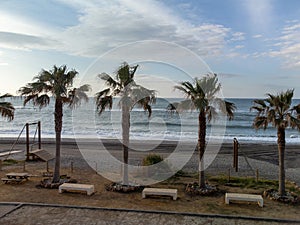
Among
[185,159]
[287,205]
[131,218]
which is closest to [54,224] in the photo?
[131,218]

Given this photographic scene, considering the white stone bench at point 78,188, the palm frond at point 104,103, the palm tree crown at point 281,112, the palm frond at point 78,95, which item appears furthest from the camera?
the palm frond at point 78,95

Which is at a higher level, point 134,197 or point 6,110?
point 6,110

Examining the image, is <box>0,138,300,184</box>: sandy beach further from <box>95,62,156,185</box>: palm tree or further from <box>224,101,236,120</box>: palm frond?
<box>95,62,156,185</box>: palm tree

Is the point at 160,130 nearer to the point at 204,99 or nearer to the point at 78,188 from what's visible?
the point at 78,188

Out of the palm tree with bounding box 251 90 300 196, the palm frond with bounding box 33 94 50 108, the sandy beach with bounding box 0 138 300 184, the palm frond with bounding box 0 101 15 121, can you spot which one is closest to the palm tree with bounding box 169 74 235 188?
the palm tree with bounding box 251 90 300 196

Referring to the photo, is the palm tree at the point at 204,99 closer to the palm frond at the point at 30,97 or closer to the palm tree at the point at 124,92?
the palm tree at the point at 124,92

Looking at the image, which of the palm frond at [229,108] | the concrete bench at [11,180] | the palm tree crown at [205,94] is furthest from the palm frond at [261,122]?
the concrete bench at [11,180]

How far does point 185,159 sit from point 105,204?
34.5ft

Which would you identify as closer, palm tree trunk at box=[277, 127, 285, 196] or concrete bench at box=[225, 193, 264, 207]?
concrete bench at box=[225, 193, 264, 207]

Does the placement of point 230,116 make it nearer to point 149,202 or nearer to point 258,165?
point 149,202

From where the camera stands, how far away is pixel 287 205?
994 centimetres

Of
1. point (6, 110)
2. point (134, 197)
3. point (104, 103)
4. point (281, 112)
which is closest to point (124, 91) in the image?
point (104, 103)

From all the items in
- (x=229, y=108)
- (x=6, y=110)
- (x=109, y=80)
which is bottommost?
(x=6, y=110)

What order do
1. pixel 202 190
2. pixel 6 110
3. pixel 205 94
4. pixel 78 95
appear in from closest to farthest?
pixel 205 94, pixel 202 190, pixel 78 95, pixel 6 110
